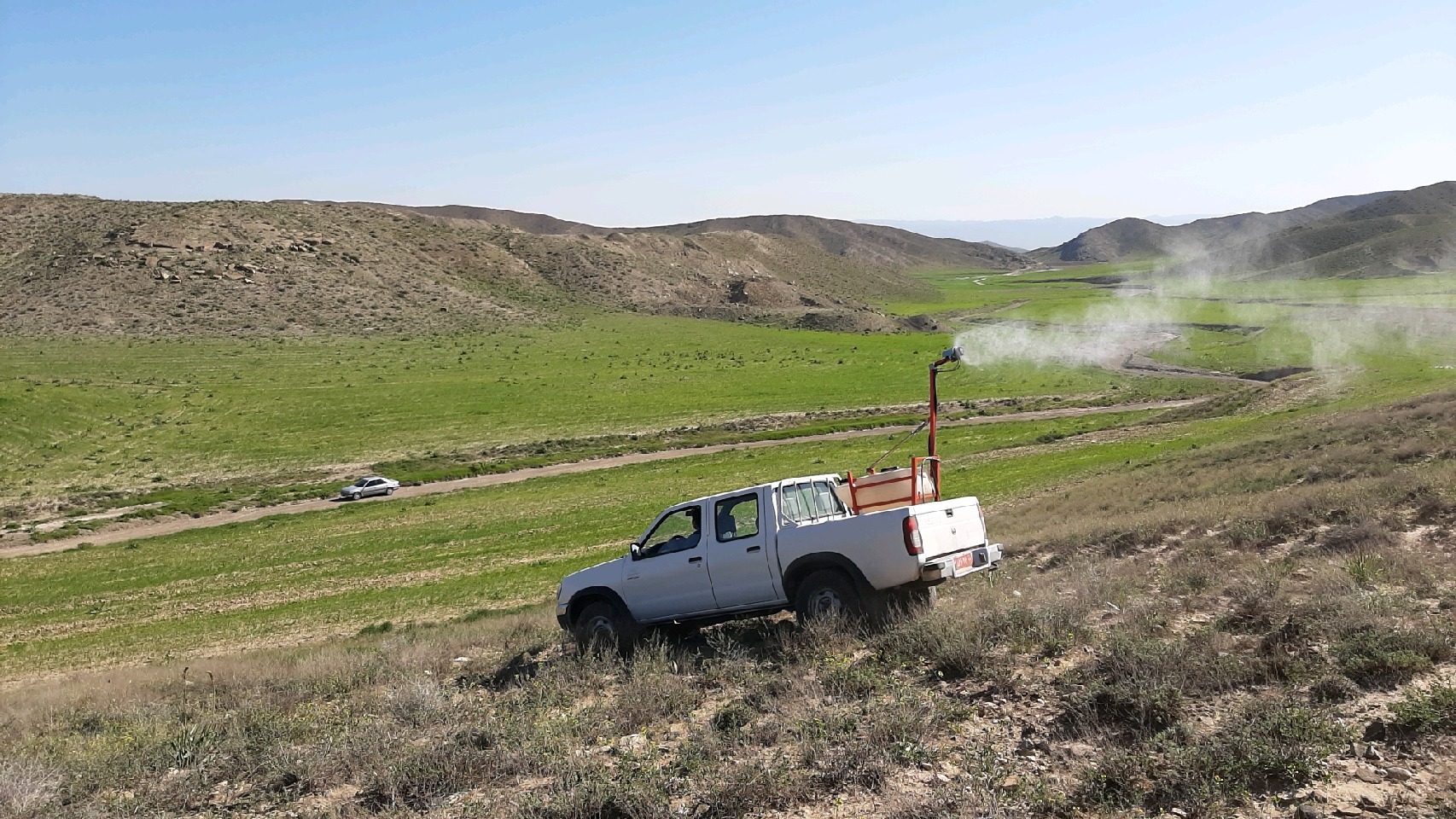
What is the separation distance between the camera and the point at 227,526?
38.8 metres

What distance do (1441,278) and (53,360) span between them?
496 ft

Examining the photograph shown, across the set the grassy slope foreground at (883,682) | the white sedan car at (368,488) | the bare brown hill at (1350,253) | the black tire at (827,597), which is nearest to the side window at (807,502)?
the black tire at (827,597)

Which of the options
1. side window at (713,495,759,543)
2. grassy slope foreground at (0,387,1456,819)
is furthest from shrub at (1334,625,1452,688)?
side window at (713,495,759,543)

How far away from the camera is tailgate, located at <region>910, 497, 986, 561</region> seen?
1082cm

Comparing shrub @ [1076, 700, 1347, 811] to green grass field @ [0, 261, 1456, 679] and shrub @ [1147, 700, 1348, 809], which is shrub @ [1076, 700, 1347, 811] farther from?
green grass field @ [0, 261, 1456, 679]

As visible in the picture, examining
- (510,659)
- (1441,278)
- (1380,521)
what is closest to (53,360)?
(510,659)

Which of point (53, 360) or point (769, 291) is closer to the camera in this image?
point (53, 360)

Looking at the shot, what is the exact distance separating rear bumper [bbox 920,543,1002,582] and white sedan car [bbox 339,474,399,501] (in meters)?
38.6

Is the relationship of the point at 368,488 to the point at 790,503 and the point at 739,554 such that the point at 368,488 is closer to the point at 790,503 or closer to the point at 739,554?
the point at 739,554

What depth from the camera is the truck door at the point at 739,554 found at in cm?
1146

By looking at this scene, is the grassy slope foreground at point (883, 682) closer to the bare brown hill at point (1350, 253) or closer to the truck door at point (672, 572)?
the truck door at point (672, 572)

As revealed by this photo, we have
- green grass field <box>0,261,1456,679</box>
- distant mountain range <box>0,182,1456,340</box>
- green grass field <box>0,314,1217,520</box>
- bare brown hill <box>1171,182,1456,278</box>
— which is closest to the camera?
green grass field <box>0,261,1456,679</box>

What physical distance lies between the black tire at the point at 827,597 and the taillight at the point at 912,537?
2.68ft

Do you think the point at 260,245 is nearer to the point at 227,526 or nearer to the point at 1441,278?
the point at 227,526
